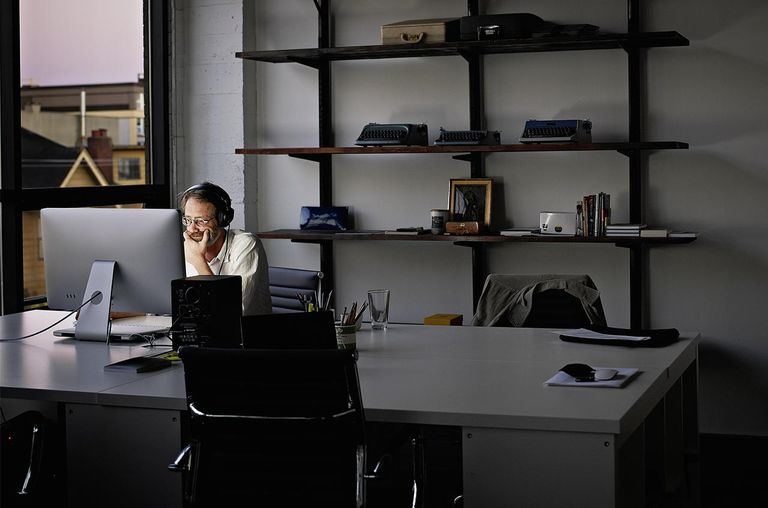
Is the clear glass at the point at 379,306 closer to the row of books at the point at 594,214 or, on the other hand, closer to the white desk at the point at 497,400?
the white desk at the point at 497,400

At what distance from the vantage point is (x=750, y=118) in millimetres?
4645

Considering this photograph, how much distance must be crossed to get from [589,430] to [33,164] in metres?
3.19

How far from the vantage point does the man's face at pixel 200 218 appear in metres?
3.62

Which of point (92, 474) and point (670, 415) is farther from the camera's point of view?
point (670, 415)

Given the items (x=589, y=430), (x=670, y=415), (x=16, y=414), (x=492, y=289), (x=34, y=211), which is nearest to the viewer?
(x=589, y=430)

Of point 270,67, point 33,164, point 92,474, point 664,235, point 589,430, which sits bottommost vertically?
point 92,474

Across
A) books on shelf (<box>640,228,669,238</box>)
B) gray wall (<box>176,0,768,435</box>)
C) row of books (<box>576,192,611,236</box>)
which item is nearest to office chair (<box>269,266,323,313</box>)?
gray wall (<box>176,0,768,435</box>)

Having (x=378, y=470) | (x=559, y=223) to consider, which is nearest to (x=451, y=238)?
(x=559, y=223)

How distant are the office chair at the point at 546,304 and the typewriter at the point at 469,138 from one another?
3.32 feet

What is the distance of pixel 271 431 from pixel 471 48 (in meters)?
3.05

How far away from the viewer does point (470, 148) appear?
15.5ft

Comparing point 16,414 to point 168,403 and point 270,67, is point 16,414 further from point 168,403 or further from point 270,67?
point 270,67

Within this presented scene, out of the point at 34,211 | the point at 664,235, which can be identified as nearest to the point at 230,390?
the point at 34,211

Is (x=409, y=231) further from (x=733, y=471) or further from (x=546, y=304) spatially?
(x=733, y=471)
